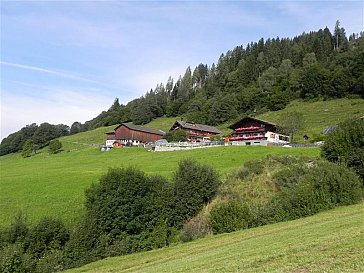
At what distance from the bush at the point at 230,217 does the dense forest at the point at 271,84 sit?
109 m

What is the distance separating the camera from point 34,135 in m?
156

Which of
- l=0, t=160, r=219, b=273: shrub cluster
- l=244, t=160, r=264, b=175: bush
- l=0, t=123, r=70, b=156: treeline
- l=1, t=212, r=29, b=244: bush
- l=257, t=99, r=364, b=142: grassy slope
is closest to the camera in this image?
l=0, t=160, r=219, b=273: shrub cluster

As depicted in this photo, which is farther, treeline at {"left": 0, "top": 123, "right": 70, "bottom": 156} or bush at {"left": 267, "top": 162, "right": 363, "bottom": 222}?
treeline at {"left": 0, "top": 123, "right": 70, "bottom": 156}

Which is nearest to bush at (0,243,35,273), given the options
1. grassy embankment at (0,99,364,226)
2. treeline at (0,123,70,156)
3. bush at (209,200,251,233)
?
grassy embankment at (0,99,364,226)

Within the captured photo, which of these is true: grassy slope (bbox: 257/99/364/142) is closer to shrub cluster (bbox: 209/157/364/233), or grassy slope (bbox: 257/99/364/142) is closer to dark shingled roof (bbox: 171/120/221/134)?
dark shingled roof (bbox: 171/120/221/134)

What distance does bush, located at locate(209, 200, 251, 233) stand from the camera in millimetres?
30045

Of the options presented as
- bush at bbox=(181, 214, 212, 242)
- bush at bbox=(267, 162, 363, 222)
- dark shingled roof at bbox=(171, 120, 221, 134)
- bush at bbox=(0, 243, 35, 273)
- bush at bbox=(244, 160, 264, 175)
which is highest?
dark shingled roof at bbox=(171, 120, 221, 134)

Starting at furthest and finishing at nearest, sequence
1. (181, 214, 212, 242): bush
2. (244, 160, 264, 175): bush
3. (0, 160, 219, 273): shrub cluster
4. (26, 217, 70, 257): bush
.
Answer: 1. (244, 160, 264, 175): bush
2. (181, 214, 212, 242): bush
3. (26, 217, 70, 257): bush
4. (0, 160, 219, 273): shrub cluster

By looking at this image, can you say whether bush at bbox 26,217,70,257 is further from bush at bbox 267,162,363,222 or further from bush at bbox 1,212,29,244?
bush at bbox 267,162,363,222

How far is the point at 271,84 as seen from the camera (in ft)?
505

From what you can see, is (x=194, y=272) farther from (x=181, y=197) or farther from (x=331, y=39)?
(x=331, y=39)

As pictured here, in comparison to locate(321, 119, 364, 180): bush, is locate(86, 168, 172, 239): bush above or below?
below

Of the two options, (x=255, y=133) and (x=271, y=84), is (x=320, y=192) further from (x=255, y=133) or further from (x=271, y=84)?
(x=271, y=84)

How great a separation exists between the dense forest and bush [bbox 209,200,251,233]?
109m
